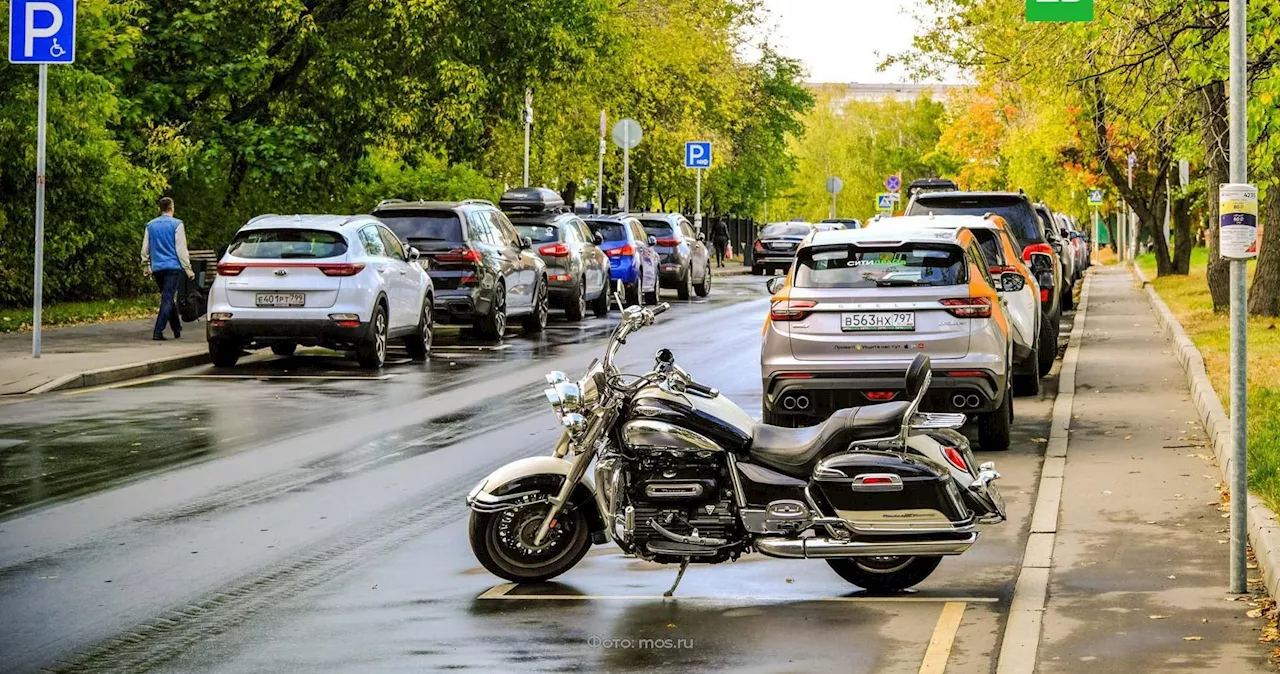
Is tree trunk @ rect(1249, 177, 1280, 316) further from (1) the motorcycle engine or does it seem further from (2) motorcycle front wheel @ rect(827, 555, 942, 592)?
(1) the motorcycle engine

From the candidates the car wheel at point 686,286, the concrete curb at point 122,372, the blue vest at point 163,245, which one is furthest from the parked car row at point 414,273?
the car wheel at point 686,286

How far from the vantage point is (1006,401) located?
13.9 m

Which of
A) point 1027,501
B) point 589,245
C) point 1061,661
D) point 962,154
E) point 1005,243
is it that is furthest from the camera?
point 962,154

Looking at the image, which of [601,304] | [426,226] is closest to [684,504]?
[426,226]

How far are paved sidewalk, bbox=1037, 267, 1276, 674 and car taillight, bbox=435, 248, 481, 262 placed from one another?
9.40m

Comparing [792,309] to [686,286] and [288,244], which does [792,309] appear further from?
[686,286]

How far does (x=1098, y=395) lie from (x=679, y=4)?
3862cm

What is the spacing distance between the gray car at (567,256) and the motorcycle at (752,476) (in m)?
21.1

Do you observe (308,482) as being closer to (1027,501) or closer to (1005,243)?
(1027,501)

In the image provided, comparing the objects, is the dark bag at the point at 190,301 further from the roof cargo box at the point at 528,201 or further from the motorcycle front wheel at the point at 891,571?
the motorcycle front wheel at the point at 891,571

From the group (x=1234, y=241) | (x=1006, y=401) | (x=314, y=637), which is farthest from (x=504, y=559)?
(x=1006, y=401)

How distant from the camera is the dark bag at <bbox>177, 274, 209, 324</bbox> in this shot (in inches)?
973

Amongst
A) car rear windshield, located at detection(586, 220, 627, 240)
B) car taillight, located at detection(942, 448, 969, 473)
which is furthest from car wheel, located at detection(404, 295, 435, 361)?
car taillight, located at detection(942, 448, 969, 473)

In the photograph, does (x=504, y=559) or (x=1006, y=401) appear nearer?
(x=504, y=559)
